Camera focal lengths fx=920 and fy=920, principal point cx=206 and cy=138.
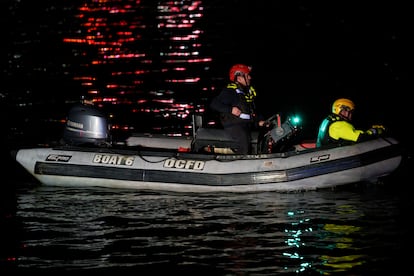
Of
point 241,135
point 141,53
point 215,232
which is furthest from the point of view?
point 141,53

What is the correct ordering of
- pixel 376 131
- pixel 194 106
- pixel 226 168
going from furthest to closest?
pixel 194 106
pixel 376 131
pixel 226 168

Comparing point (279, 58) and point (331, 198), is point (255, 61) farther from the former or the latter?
point (331, 198)

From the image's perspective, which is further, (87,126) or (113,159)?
(87,126)

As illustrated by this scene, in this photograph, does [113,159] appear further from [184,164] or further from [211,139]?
[211,139]

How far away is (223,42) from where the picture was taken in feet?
122

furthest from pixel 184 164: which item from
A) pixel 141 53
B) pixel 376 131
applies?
pixel 141 53

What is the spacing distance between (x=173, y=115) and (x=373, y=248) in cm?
1384

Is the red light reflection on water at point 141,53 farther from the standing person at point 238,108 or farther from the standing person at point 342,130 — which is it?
the standing person at point 342,130

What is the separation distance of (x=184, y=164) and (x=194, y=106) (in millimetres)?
10301

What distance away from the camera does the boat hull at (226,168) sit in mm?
14531

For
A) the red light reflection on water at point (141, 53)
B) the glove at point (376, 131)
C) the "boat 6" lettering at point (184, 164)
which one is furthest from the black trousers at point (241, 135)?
the red light reflection on water at point (141, 53)

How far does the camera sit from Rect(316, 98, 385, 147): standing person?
14.9 m

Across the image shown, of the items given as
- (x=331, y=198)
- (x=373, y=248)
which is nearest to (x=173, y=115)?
(x=331, y=198)

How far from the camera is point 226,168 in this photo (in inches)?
583
